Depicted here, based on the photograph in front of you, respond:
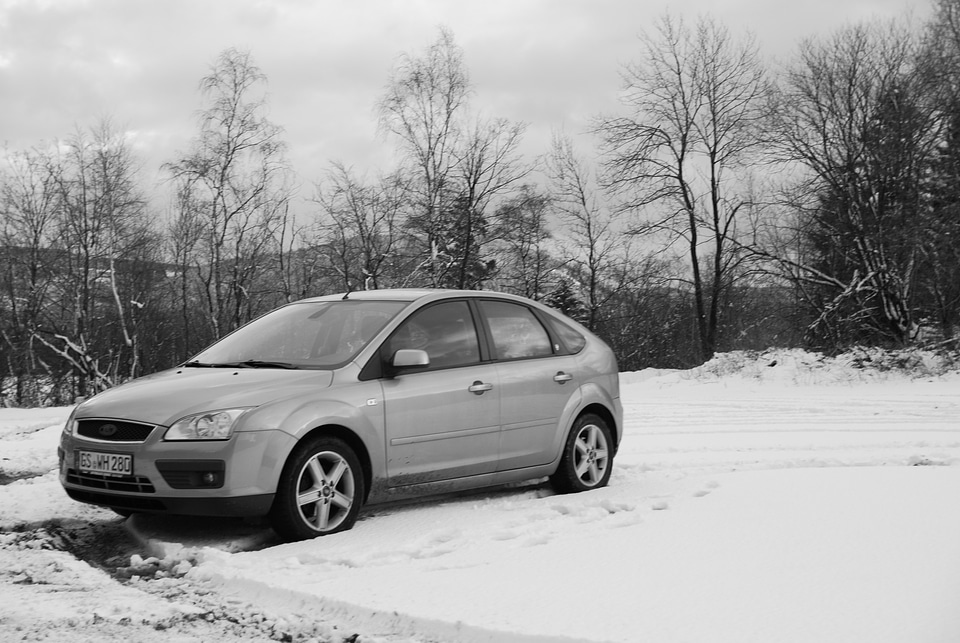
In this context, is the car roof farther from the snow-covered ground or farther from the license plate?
the license plate

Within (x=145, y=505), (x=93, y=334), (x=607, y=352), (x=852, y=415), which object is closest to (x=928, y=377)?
(x=852, y=415)

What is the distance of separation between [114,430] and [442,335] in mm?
2293

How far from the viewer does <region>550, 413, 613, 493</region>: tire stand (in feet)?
24.7

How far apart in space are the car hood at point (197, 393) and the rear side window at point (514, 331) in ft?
5.33

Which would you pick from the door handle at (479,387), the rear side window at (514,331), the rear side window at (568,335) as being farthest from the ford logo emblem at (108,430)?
the rear side window at (568,335)

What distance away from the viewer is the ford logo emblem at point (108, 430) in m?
5.75

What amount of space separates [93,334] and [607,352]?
36219mm

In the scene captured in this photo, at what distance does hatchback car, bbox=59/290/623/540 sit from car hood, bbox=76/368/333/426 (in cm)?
1

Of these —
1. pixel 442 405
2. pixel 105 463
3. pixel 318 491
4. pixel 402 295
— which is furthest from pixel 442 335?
pixel 105 463

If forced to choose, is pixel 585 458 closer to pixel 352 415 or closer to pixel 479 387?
pixel 479 387

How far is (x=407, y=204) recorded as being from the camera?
3444 centimetres

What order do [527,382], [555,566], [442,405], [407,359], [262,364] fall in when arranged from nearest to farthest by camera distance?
[555,566] < [407,359] < [262,364] < [442,405] < [527,382]

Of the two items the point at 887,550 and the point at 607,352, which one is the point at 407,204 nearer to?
the point at 607,352

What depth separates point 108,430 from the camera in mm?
5777
